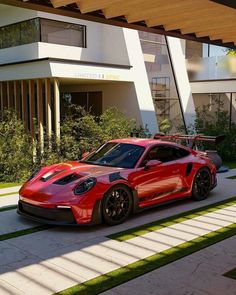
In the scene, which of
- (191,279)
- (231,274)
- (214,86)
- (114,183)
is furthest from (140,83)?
(191,279)

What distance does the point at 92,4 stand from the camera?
4.91 m

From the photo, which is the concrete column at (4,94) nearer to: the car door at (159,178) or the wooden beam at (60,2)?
the car door at (159,178)

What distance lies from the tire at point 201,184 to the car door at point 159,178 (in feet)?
1.86

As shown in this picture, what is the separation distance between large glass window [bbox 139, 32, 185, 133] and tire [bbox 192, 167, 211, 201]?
28.1ft

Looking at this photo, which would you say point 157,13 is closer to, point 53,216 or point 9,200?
point 53,216

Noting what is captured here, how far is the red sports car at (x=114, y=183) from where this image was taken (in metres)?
5.92

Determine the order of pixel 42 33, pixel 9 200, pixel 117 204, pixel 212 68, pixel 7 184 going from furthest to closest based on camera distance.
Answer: pixel 212 68 < pixel 42 33 < pixel 7 184 < pixel 9 200 < pixel 117 204

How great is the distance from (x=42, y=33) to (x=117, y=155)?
977cm

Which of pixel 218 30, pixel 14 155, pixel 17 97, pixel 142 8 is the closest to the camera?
pixel 142 8

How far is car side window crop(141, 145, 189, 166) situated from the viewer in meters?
7.20

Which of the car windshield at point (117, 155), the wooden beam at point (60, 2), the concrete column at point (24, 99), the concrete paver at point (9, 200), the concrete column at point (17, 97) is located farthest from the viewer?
the concrete column at point (17, 97)

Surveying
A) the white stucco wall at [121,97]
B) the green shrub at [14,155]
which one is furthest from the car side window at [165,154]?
the white stucco wall at [121,97]

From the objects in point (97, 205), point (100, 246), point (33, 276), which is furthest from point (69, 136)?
point (33, 276)

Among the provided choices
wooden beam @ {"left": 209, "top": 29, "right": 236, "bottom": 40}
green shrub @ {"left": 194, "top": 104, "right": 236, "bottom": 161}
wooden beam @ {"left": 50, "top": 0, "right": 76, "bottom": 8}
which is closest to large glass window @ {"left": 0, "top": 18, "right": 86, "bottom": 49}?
green shrub @ {"left": 194, "top": 104, "right": 236, "bottom": 161}
